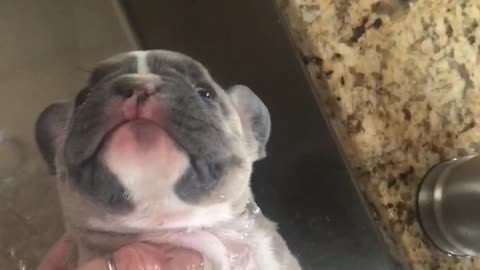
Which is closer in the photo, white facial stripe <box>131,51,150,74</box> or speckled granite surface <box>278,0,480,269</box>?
white facial stripe <box>131,51,150,74</box>

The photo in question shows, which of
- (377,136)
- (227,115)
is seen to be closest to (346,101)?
(377,136)

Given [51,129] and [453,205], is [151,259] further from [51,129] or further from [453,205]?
[453,205]

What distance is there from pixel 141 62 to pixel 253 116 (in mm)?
108

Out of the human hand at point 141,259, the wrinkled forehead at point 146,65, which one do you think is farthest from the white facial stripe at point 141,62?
the human hand at point 141,259

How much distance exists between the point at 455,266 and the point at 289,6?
0.27m

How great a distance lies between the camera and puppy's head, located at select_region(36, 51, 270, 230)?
16.9 inches

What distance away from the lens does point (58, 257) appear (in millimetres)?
459

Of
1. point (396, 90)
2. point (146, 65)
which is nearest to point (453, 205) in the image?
point (396, 90)

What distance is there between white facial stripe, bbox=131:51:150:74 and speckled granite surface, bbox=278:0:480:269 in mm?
186

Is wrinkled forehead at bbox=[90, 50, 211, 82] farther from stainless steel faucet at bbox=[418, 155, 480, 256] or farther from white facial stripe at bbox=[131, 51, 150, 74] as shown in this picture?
stainless steel faucet at bbox=[418, 155, 480, 256]

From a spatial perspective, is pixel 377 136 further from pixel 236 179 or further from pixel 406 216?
pixel 236 179

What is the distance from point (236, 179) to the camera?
482 mm

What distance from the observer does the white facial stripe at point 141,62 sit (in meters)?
0.47

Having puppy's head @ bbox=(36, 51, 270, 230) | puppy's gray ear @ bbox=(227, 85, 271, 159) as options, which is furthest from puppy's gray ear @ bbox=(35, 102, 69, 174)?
puppy's gray ear @ bbox=(227, 85, 271, 159)
